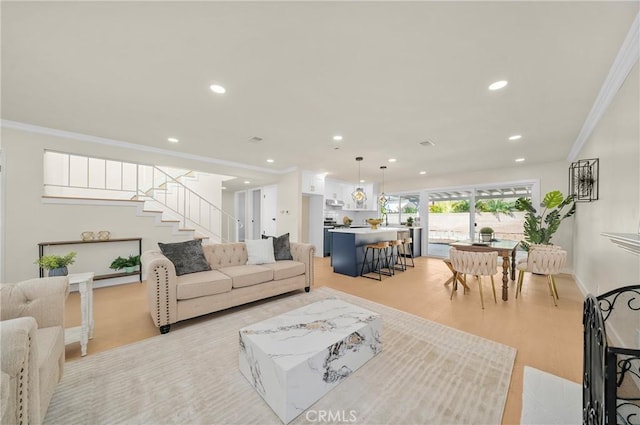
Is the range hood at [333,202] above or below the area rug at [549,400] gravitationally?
above

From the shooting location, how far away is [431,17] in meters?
1.54

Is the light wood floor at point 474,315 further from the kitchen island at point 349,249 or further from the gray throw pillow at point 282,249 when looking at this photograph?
the gray throw pillow at point 282,249

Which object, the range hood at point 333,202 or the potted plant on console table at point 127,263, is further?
the range hood at point 333,202

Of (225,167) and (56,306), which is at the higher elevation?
(225,167)

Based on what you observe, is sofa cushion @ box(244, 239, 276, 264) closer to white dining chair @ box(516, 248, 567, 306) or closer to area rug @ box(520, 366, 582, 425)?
area rug @ box(520, 366, 582, 425)

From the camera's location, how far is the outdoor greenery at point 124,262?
158 inches

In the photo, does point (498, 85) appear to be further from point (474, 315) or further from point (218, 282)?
point (218, 282)

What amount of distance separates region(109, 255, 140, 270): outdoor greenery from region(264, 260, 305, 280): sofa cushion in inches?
101

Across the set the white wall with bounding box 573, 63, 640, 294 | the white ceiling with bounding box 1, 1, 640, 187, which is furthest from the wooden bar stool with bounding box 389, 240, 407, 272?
the white wall with bounding box 573, 63, 640, 294

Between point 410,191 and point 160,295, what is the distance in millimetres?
7150

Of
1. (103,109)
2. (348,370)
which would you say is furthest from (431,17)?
(103,109)

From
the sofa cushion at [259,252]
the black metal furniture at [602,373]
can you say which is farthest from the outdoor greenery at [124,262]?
the black metal furniture at [602,373]

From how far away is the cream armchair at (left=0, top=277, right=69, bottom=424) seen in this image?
0.94 metres

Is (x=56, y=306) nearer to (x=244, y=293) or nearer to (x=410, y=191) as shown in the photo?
(x=244, y=293)
